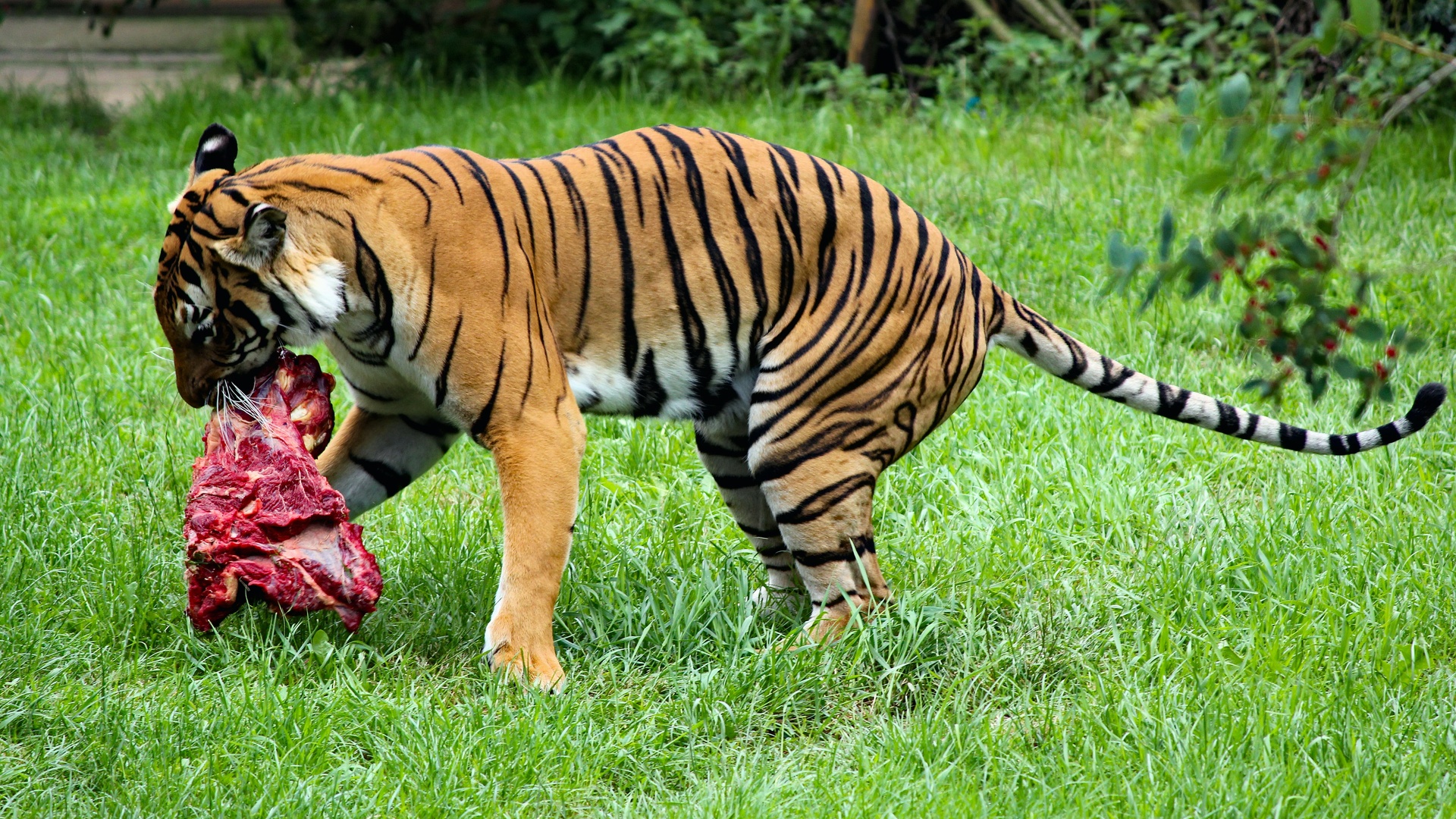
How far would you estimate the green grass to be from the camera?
2.83 meters

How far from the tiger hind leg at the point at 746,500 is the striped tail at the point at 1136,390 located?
0.78 meters

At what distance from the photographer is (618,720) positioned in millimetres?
3145

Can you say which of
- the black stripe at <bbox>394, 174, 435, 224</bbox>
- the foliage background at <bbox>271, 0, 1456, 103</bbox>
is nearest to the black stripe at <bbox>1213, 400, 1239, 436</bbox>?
the black stripe at <bbox>394, 174, 435, 224</bbox>

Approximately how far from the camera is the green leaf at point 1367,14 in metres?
1.47

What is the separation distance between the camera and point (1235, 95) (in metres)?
1.53

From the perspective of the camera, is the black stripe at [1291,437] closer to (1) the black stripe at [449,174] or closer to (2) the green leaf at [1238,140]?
(2) the green leaf at [1238,140]

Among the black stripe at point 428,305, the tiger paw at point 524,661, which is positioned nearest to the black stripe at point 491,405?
the black stripe at point 428,305

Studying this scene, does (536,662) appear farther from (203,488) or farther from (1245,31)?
(1245,31)

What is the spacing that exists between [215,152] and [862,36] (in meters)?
6.19

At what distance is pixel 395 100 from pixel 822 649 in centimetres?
656

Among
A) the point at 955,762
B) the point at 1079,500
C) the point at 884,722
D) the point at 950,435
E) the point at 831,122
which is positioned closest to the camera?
the point at 955,762

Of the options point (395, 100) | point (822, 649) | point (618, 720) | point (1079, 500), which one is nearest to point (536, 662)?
point (618, 720)

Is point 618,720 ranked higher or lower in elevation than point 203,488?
lower

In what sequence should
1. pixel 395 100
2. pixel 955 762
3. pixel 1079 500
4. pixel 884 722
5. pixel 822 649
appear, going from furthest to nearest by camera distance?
1. pixel 395 100
2. pixel 1079 500
3. pixel 822 649
4. pixel 884 722
5. pixel 955 762
